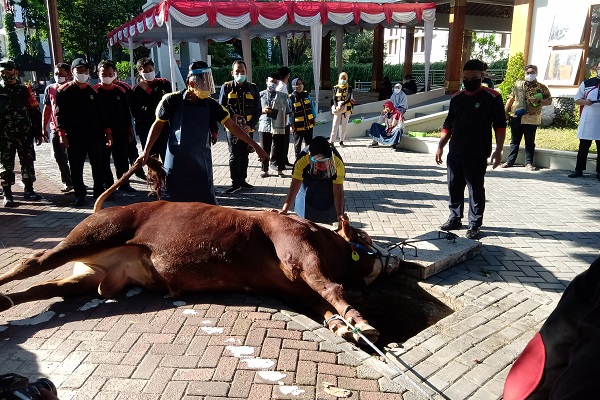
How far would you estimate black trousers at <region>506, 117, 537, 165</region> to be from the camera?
9.13 meters

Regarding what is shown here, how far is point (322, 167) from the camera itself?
4.86 metres

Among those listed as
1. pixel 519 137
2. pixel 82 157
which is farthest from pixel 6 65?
pixel 519 137

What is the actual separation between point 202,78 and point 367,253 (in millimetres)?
2452

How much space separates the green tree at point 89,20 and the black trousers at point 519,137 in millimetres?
28402

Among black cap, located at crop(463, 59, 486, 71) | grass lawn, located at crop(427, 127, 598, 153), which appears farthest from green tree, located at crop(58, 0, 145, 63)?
black cap, located at crop(463, 59, 486, 71)

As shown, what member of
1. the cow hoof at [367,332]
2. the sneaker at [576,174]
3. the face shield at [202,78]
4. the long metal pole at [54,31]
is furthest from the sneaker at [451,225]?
the long metal pole at [54,31]

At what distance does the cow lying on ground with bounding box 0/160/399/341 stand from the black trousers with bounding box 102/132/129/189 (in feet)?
13.3

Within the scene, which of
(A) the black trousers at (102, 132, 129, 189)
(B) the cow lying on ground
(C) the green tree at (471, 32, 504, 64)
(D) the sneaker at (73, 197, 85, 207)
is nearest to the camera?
(B) the cow lying on ground

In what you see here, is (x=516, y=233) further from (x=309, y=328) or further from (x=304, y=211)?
(x=309, y=328)

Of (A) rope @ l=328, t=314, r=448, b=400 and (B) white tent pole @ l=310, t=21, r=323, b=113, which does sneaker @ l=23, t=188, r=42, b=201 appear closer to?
(A) rope @ l=328, t=314, r=448, b=400

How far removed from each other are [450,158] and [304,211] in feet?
6.33

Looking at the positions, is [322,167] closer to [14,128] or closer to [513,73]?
[14,128]

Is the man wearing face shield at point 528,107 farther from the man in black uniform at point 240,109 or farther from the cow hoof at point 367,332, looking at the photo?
the cow hoof at point 367,332

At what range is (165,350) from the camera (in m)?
3.01
